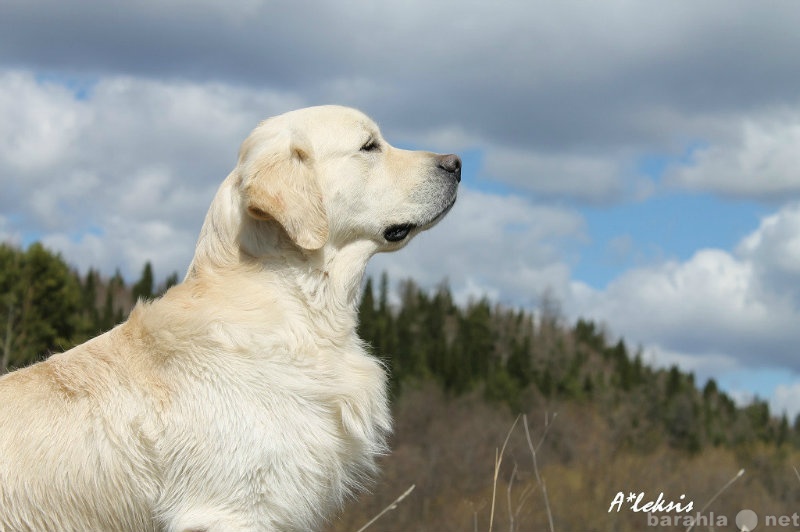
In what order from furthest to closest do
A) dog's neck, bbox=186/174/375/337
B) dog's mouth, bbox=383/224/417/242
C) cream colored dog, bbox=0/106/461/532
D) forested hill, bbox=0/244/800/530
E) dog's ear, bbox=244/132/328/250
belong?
forested hill, bbox=0/244/800/530 < dog's mouth, bbox=383/224/417/242 < dog's neck, bbox=186/174/375/337 < dog's ear, bbox=244/132/328/250 < cream colored dog, bbox=0/106/461/532

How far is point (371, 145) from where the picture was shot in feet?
20.2

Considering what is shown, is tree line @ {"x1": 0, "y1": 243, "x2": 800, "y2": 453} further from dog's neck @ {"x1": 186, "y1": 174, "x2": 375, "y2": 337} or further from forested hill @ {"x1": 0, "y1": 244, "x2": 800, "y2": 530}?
dog's neck @ {"x1": 186, "y1": 174, "x2": 375, "y2": 337}

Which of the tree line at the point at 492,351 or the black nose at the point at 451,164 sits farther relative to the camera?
the tree line at the point at 492,351

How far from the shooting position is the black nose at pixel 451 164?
20.8 feet

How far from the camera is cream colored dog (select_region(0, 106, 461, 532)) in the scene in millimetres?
4812

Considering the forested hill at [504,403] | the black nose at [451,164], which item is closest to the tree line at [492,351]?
the forested hill at [504,403]

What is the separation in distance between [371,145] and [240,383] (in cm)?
191

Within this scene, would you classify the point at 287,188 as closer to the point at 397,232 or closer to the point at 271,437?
the point at 397,232

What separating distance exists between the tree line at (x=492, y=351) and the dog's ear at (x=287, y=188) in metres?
65.7

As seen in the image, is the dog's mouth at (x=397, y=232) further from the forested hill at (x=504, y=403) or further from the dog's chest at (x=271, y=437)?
the forested hill at (x=504, y=403)

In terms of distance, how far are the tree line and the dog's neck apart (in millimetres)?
65560

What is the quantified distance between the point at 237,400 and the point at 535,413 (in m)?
92.8

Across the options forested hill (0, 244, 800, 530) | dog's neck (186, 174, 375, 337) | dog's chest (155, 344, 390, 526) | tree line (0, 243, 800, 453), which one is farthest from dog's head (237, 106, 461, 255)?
tree line (0, 243, 800, 453)

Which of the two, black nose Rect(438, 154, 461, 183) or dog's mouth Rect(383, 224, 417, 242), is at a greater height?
black nose Rect(438, 154, 461, 183)
